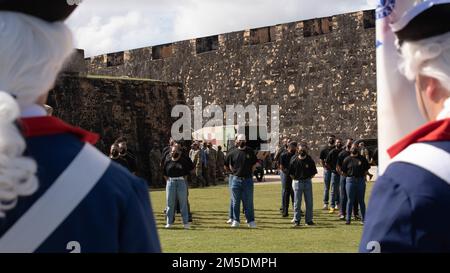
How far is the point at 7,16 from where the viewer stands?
195 centimetres

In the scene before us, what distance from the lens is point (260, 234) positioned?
11484 mm

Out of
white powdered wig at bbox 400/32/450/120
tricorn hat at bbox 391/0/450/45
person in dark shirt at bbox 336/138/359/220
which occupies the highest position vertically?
tricorn hat at bbox 391/0/450/45

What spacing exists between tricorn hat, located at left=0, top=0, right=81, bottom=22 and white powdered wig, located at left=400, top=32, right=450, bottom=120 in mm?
953

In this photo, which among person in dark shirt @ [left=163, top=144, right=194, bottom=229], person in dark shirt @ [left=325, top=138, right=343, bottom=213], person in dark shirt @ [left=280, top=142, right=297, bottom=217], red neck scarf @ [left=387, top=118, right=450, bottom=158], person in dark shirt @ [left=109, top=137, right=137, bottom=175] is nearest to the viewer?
red neck scarf @ [left=387, top=118, right=450, bottom=158]

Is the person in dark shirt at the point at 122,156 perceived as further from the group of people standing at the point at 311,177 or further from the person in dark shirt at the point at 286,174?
the person in dark shirt at the point at 286,174

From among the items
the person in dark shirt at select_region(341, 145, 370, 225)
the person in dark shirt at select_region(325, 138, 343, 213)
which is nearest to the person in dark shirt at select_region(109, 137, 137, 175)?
the person in dark shirt at select_region(341, 145, 370, 225)

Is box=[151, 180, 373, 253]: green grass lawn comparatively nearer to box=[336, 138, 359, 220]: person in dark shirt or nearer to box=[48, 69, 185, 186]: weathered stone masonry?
box=[336, 138, 359, 220]: person in dark shirt

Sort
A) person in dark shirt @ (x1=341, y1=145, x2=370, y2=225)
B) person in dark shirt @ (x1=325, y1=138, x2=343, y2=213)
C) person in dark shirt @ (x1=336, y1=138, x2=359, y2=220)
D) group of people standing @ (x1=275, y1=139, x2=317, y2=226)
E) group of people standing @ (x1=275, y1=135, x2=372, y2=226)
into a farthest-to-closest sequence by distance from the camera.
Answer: person in dark shirt @ (x1=325, y1=138, x2=343, y2=213), person in dark shirt @ (x1=336, y1=138, x2=359, y2=220), person in dark shirt @ (x1=341, y1=145, x2=370, y2=225), group of people standing @ (x1=275, y1=135, x2=372, y2=226), group of people standing @ (x1=275, y1=139, x2=317, y2=226)

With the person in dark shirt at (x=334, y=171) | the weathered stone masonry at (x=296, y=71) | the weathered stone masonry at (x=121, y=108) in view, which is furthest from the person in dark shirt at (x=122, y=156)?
the weathered stone masonry at (x=296, y=71)

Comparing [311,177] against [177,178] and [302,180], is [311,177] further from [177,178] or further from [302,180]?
[177,178]

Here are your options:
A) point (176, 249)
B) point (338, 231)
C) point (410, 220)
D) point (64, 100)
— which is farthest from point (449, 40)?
point (64, 100)

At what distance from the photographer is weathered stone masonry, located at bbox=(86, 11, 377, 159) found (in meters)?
29.2

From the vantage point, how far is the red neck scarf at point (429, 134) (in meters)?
2.11

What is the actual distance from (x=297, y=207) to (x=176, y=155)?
2177 millimetres
